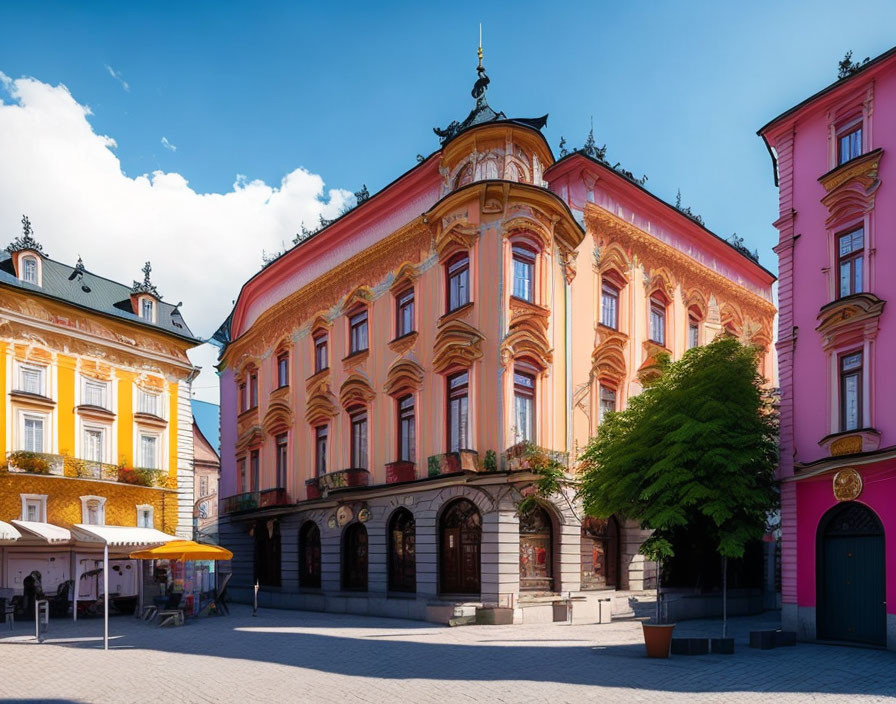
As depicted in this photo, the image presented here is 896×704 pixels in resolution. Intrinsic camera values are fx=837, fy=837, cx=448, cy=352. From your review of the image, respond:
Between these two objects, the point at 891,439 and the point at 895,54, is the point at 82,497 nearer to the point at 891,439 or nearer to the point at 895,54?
the point at 891,439

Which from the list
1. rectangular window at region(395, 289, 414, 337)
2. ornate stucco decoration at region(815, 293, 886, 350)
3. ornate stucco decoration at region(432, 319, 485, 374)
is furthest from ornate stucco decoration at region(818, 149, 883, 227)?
rectangular window at region(395, 289, 414, 337)

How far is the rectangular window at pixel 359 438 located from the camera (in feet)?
99.9

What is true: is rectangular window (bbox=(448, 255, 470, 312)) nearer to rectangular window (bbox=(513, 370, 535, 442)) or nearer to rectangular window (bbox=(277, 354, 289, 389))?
rectangular window (bbox=(513, 370, 535, 442))

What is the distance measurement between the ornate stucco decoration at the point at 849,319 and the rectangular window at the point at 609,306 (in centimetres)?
961

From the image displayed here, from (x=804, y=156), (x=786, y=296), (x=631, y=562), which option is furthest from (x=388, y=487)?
(x=804, y=156)

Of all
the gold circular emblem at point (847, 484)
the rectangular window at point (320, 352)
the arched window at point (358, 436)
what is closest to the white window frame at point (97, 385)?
the rectangular window at point (320, 352)

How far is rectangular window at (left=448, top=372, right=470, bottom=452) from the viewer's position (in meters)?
25.7

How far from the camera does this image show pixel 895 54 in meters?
18.5

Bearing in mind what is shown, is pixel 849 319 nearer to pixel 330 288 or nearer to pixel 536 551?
pixel 536 551

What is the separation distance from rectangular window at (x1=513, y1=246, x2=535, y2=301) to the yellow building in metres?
14.0

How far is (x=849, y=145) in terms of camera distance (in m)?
19.9

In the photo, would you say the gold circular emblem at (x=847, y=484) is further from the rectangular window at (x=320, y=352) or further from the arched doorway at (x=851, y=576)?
the rectangular window at (x=320, y=352)

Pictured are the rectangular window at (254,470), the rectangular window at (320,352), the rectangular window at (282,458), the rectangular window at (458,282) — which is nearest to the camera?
the rectangular window at (458,282)

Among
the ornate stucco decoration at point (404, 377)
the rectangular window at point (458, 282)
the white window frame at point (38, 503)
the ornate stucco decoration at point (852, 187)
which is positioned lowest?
the white window frame at point (38, 503)
